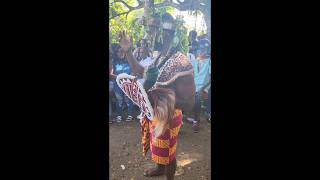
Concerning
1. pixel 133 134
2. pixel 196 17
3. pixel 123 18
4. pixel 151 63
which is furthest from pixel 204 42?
pixel 133 134

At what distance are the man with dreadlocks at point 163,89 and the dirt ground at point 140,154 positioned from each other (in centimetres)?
6

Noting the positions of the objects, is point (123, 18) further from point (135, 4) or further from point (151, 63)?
point (151, 63)

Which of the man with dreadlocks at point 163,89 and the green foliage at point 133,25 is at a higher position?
the green foliage at point 133,25

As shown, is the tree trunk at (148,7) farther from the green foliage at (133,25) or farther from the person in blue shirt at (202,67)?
the person in blue shirt at (202,67)

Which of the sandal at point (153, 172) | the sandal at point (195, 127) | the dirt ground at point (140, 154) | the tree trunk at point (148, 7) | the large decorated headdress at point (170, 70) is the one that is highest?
the tree trunk at point (148, 7)

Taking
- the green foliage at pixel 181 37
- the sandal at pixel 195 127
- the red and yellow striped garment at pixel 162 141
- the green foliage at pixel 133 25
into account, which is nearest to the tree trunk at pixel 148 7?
the green foliage at pixel 133 25

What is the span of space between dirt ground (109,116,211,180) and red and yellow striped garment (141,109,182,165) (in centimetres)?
4

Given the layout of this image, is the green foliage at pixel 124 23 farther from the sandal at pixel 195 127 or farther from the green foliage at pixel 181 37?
the sandal at pixel 195 127

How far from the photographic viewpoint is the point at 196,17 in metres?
3.16

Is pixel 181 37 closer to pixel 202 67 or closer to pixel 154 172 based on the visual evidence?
pixel 202 67

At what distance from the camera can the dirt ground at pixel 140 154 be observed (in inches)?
123

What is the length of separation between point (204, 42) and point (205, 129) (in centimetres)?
73

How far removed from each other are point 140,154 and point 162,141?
21cm

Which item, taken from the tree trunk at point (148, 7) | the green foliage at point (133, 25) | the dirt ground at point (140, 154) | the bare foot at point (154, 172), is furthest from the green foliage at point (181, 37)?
the bare foot at point (154, 172)
